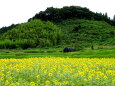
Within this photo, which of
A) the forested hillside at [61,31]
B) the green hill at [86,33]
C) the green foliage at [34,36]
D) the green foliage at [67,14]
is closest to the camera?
the green foliage at [34,36]

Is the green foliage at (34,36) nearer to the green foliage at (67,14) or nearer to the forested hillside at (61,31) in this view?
the forested hillside at (61,31)

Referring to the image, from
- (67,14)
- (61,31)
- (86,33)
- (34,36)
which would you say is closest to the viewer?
(34,36)

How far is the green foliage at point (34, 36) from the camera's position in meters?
85.5

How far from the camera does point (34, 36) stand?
314 ft

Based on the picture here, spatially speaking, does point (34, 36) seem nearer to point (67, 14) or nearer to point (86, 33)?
point (86, 33)

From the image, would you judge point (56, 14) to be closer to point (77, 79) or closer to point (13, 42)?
point (13, 42)

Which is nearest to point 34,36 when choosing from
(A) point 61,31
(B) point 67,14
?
(A) point 61,31

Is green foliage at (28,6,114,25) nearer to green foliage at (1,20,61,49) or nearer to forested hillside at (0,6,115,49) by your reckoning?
forested hillside at (0,6,115,49)

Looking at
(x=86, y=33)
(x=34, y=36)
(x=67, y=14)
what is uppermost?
(x=67, y=14)

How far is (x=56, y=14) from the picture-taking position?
13025 cm

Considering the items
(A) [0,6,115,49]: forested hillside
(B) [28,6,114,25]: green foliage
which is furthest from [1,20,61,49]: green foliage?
(B) [28,6,114,25]: green foliage

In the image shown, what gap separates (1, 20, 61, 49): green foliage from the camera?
3365 inches

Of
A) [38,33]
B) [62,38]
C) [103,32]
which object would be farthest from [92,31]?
[38,33]

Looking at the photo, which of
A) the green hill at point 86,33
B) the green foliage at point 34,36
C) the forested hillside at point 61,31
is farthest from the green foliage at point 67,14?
the green foliage at point 34,36
